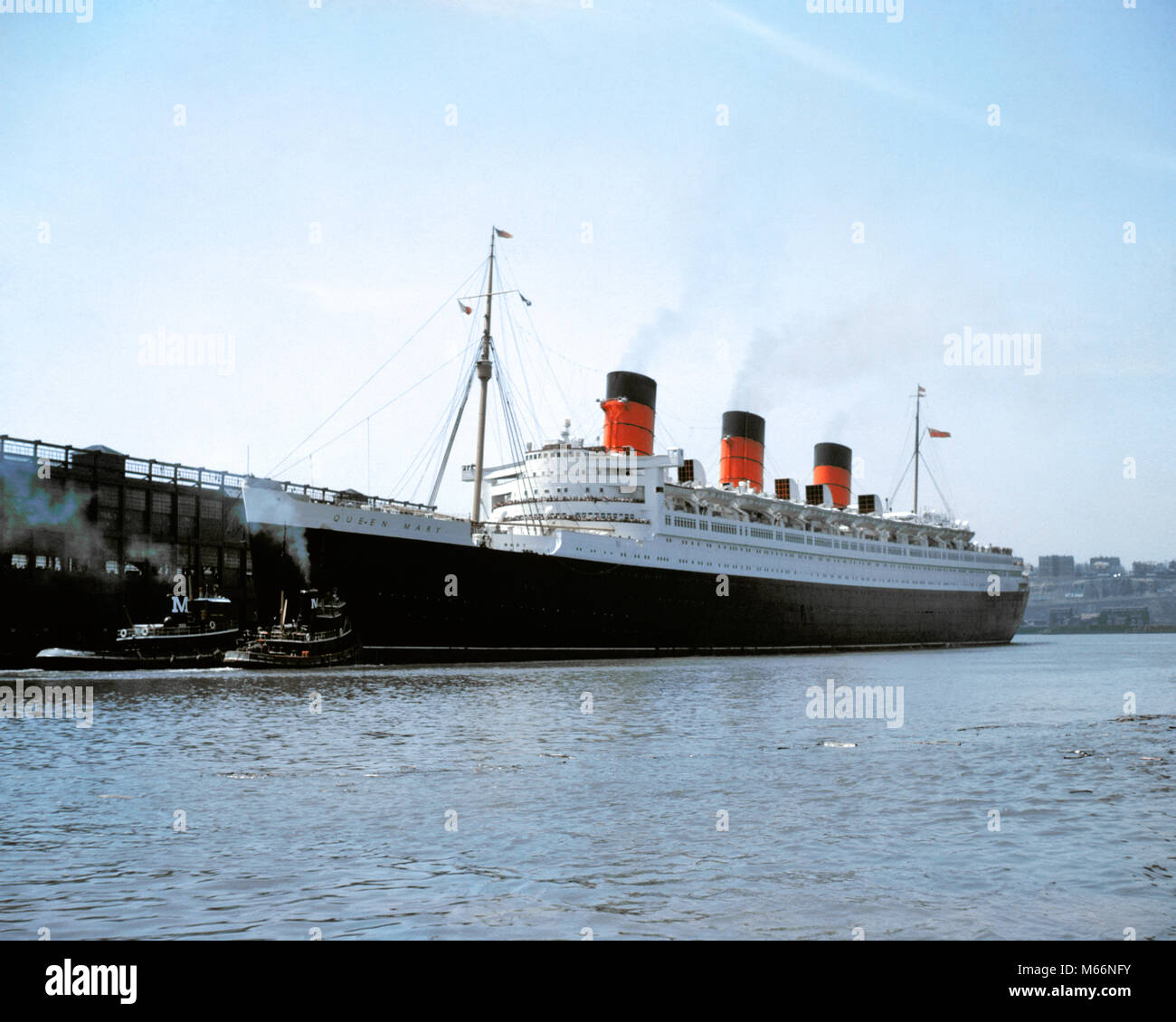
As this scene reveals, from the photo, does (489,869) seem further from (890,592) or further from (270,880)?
(890,592)

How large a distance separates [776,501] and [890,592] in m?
14.9

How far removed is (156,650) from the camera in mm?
36781

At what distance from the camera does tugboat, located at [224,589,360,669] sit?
36.5 metres

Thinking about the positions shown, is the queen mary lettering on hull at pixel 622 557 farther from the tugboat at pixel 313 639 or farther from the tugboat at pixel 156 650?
the tugboat at pixel 156 650

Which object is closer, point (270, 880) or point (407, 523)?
point (270, 880)

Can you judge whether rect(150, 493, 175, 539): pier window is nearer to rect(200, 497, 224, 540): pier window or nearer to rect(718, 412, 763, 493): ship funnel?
rect(200, 497, 224, 540): pier window

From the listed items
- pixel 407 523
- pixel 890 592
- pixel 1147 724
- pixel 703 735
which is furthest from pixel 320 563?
pixel 890 592

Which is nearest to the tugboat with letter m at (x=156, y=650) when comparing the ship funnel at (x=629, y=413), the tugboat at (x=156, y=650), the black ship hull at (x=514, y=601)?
the tugboat at (x=156, y=650)

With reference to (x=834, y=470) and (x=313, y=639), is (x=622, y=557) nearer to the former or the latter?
(x=313, y=639)

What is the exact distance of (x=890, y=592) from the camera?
2739 inches

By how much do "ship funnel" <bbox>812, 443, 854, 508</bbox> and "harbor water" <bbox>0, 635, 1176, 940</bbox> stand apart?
4854cm

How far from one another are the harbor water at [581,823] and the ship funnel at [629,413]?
3014 cm

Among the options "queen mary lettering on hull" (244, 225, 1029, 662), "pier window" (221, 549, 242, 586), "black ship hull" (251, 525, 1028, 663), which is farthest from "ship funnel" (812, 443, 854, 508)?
"pier window" (221, 549, 242, 586)

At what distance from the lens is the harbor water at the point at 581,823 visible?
25.6ft
